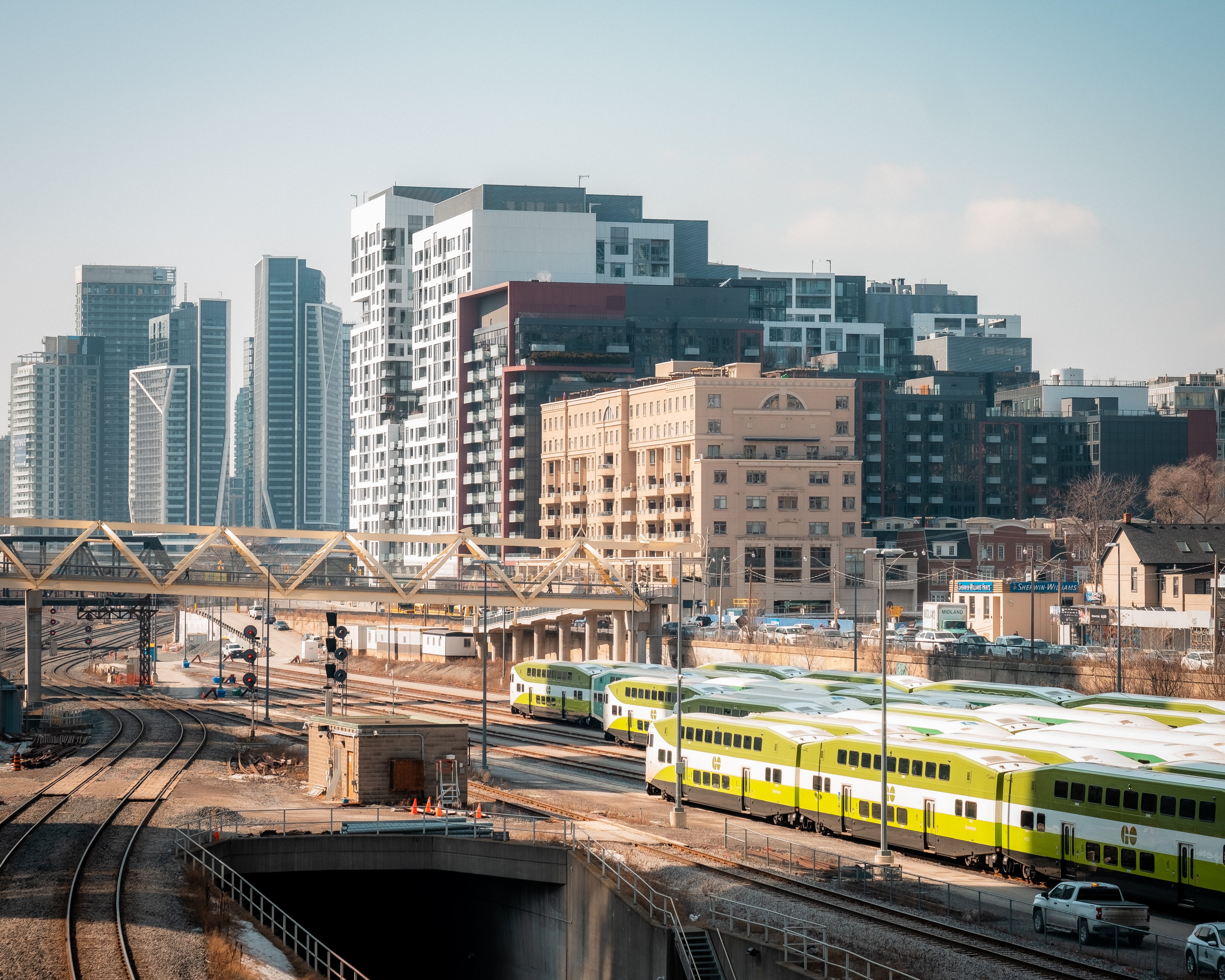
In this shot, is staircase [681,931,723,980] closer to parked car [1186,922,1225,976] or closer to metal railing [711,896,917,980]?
metal railing [711,896,917,980]

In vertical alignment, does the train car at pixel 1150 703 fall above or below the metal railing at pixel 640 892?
above

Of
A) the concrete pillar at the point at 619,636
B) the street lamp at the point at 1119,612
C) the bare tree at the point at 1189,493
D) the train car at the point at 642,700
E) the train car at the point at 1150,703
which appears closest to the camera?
the train car at the point at 1150,703

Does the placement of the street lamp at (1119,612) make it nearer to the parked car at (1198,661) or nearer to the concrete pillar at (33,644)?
the parked car at (1198,661)

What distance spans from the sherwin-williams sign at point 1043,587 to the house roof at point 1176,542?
21.9 feet

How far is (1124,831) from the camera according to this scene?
41.2m

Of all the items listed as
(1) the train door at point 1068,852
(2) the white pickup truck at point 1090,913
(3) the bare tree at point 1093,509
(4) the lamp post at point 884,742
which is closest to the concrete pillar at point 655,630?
(3) the bare tree at point 1093,509

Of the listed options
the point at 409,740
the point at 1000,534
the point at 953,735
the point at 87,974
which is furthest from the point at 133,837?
the point at 1000,534

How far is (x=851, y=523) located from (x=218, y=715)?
70.2m

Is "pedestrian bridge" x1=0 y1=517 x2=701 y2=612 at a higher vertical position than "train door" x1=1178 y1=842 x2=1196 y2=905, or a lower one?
higher

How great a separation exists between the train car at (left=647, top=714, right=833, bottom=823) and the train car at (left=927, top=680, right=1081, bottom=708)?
17585mm

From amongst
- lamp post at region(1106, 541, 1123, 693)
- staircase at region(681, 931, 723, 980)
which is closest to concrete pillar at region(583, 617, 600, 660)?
lamp post at region(1106, 541, 1123, 693)

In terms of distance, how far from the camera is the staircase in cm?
3781

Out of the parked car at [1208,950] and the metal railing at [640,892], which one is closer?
the parked car at [1208,950]

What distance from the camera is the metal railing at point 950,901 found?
1404 inches
